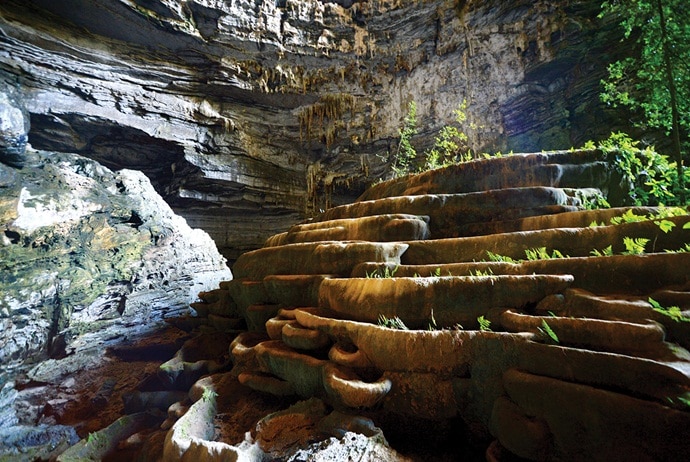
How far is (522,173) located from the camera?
5008 millimetres

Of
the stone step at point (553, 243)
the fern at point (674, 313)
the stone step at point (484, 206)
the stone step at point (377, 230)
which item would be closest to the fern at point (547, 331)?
the fern at point (674, 313)

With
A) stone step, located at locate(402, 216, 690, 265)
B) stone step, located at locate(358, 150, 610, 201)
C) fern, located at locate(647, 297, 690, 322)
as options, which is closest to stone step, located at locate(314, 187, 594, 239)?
stone step, located at locate(358, 150, 610, 201)

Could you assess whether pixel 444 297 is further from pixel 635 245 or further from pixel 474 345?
pixel 635 245

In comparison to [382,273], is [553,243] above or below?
above

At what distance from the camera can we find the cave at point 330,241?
2270 mm

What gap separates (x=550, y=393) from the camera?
189cm

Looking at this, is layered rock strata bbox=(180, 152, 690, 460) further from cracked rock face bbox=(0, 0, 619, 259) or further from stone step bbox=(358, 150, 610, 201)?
cracked rock face bbox=(0, 0, 619, 259)

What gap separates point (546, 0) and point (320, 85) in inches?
387

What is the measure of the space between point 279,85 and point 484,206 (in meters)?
13.0

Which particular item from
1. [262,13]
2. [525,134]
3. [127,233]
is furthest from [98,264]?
[525,134]

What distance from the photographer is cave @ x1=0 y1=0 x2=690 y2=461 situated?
2270 mm

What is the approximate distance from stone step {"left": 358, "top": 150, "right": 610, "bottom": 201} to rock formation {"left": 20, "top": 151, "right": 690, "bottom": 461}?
4 cm

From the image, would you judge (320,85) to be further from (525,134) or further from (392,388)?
(392,388)

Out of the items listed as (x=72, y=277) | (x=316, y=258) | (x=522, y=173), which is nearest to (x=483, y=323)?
(x=316, y=258)
